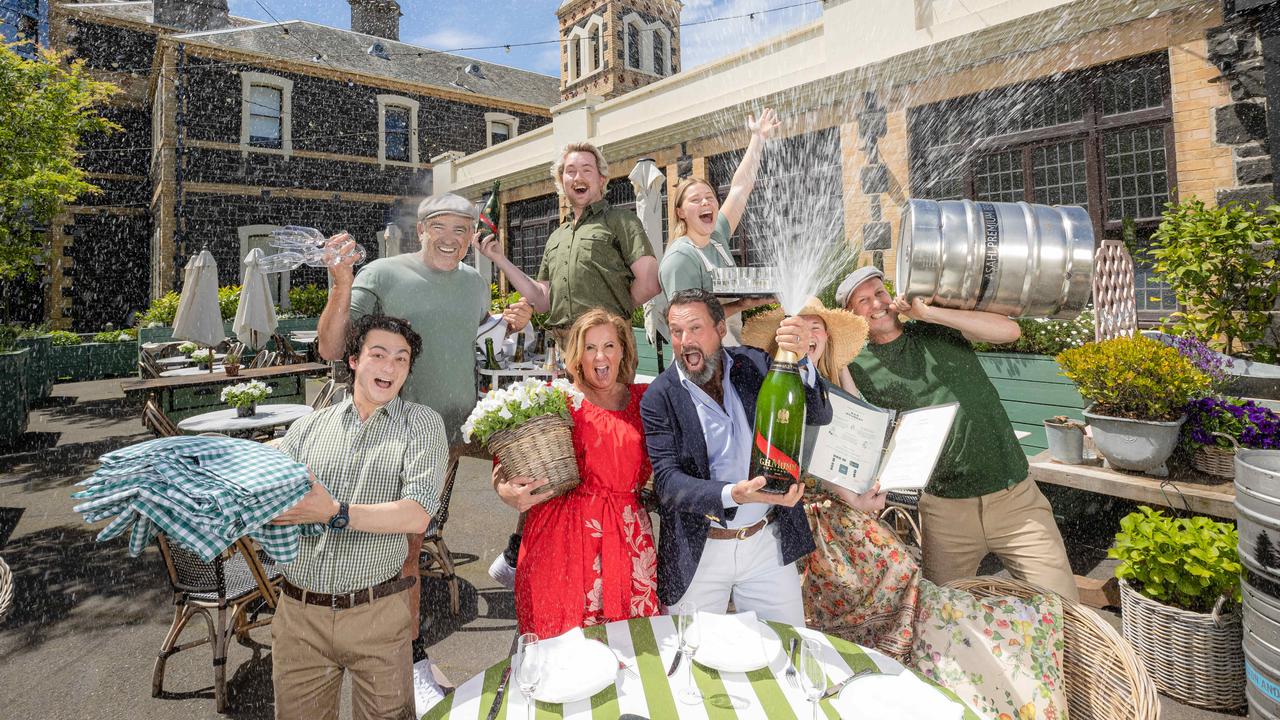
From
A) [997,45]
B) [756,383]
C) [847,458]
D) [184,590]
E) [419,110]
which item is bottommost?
[184,590]

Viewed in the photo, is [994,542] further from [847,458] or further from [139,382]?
[139,382]

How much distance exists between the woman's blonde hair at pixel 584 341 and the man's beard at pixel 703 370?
0.76 feet

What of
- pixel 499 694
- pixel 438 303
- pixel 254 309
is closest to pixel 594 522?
pixel 499 694

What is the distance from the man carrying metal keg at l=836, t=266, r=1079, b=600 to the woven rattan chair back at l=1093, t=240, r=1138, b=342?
431cm

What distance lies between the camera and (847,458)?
201 cm

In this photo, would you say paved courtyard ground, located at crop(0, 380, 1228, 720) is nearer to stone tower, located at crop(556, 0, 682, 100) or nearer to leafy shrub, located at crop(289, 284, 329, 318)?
leafy shrub, located at crop(289, 284, 329, 318)

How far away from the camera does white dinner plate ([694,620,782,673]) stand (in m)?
1.72

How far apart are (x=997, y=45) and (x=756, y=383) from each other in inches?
333

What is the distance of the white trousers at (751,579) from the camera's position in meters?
2.26

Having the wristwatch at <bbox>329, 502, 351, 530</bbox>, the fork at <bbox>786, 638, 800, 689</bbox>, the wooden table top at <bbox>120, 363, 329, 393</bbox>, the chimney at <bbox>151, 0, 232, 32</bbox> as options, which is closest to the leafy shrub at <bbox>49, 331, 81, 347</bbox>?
the chimney at <bbox>151, 0, 232, 32</bbox>

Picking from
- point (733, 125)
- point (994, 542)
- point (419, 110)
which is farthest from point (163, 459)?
point (419, 110)

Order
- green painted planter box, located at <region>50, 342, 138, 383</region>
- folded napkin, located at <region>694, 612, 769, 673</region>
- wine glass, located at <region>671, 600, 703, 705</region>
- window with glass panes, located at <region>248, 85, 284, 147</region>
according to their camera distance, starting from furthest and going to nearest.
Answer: window with glass panes, located at <region>248, 85, 284, 147</region> → green painted planter box, located at <region>50, 342, 138, 383</region> → folded napkin, located at <region>694, 612, 769, 673</region> → wine glass, located at <region>671, 600, 703, 705</region>

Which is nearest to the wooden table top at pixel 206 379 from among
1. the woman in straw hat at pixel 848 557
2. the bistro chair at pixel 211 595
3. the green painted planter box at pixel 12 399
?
the green painted planter box at pixel 12 399

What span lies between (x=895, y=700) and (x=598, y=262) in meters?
2.28
